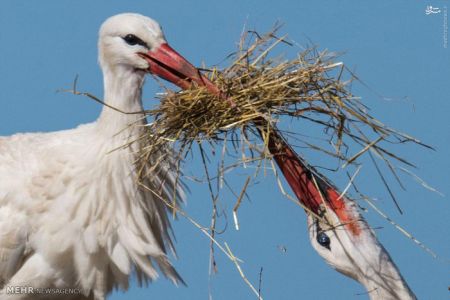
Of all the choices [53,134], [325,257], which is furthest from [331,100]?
[53,134]

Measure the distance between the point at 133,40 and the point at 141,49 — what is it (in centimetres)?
4

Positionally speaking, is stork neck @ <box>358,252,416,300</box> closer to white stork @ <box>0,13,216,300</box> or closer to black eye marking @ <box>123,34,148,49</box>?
white stork @ <box>0,13,216,300</box>

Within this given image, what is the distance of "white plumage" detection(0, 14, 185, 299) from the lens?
197 inches

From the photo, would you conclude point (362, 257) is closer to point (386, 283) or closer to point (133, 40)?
point (386, 283)

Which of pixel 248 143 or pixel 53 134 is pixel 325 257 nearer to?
pixel 248 143

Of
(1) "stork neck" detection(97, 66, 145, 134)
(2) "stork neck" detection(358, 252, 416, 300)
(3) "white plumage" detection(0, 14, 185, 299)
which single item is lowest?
(2) "stork neck" detection(358, 252, 416, 300)

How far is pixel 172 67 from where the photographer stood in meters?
4.81

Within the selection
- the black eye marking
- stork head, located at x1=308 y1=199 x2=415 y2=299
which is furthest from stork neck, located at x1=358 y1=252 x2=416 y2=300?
the black eye marking

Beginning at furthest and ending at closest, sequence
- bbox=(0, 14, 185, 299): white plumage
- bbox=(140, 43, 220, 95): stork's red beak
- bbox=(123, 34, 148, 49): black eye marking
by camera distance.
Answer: bbox=(0, 14, 185, 299): white plumage, bbox=(123, 34, 148, 49): black eye marking, bbox=(140, 43, 220, 95): stork's red beak

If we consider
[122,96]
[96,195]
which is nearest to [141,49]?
[122,96]

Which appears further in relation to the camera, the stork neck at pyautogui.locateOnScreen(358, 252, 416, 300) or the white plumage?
the white plumage

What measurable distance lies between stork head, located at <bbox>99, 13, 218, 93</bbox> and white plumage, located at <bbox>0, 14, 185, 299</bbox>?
0.03m

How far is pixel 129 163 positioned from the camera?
5.05 meters

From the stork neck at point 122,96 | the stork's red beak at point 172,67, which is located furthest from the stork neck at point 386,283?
the stork neck at point 122,96
